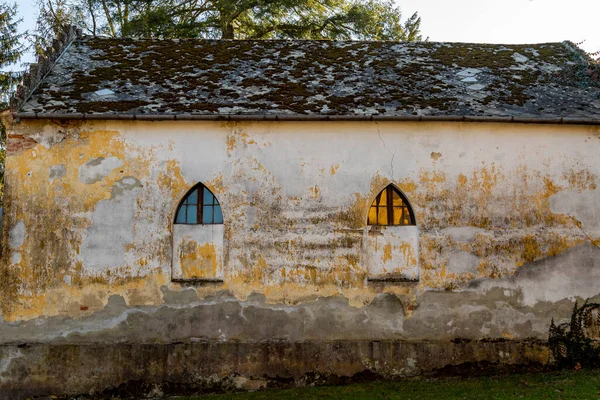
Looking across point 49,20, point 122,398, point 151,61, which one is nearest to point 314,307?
point 122,398

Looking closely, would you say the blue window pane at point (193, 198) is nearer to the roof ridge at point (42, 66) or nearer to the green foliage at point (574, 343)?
the roof ridge at point (42, 66)

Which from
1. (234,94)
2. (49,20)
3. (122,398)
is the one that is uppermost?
(49,20)

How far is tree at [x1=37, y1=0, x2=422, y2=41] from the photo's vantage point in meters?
23.2

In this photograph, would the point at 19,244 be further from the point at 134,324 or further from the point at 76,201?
the point at 134,324

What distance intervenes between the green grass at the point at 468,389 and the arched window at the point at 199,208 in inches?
129

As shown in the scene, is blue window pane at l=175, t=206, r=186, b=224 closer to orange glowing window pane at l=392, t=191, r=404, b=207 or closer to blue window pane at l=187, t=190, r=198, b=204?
blue window pane at l=187, t=190, r=198, b=204

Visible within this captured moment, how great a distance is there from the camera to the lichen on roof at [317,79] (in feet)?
37.7

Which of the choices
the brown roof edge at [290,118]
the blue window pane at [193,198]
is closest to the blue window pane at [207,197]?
the blue window pane at [193,198]

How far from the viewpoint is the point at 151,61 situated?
1388 centimetres

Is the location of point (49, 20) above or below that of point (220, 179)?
above

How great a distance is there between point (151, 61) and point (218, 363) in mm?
7397

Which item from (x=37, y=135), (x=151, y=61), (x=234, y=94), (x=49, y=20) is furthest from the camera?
(x=49, y=20)

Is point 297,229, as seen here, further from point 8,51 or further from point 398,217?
point 8,51

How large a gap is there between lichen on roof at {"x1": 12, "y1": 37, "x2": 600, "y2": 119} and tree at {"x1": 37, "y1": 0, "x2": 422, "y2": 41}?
845 cm
